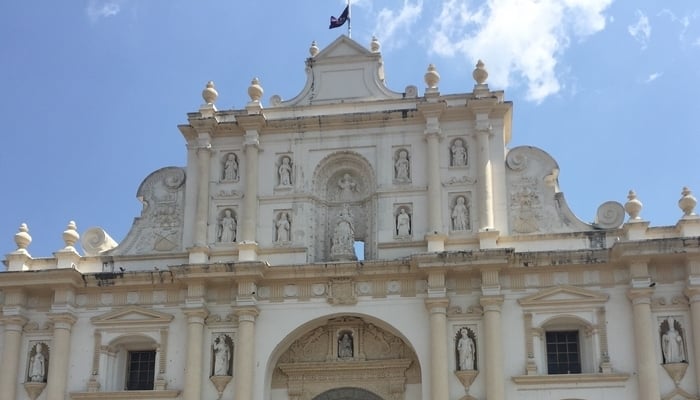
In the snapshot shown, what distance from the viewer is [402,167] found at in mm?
22312

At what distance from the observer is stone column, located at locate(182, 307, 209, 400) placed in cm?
2064

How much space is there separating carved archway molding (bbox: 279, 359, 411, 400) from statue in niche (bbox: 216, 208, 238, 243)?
3.04 m

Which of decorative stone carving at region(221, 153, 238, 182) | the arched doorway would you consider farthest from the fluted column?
decorative stone carving at region(221, 153, 238, 182)

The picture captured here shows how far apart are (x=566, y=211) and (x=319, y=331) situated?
19.2 ft

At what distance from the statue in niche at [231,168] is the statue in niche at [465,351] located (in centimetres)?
→ 621

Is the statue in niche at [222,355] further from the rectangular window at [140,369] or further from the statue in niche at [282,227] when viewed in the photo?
the statue in niche at [282,227]

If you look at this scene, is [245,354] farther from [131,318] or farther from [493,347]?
[493,347]

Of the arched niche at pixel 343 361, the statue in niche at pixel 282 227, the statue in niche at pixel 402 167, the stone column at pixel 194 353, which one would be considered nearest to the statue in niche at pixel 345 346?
the arched niche at pixel 343 361

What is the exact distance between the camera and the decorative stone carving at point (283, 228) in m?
22.0

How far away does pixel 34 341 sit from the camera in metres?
21.8

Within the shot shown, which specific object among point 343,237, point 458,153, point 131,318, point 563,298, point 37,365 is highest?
point 458,153

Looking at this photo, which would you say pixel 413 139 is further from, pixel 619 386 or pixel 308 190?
pixel 619 386

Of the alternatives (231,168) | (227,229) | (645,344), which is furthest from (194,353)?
(645,344)

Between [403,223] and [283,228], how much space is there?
261 centimetres
